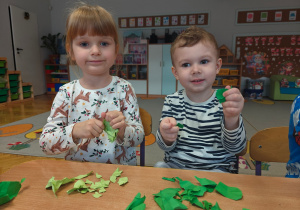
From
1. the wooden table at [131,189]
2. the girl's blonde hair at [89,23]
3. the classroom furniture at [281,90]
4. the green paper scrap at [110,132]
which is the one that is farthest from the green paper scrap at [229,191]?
the classroom furniture at [281,90]

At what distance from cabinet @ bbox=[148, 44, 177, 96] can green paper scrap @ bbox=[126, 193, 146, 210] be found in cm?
468

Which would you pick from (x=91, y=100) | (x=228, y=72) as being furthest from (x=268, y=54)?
(x=91, y=100)

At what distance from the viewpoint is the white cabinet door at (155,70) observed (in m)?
5.03

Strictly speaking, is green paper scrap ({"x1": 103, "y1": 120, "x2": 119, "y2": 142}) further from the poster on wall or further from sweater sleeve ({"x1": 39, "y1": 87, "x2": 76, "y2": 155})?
the poster on wall

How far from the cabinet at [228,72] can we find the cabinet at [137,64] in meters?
1.73

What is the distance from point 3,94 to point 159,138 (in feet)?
14.1

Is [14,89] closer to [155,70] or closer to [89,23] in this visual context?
[155,70]

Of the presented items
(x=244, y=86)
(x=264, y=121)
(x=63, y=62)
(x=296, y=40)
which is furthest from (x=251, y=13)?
(x=63, y=62)

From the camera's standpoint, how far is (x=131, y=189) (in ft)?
1.64

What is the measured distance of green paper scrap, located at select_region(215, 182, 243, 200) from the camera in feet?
1.52

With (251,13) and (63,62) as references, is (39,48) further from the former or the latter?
(251,13)

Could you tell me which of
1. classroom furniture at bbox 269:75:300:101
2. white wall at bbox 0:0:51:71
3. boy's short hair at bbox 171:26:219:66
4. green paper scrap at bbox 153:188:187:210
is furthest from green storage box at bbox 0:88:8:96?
classroom furniture at bbox 269:75:300:101

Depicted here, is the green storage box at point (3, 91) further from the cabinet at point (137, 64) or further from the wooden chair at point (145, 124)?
the wooden chair at point (145, 124)

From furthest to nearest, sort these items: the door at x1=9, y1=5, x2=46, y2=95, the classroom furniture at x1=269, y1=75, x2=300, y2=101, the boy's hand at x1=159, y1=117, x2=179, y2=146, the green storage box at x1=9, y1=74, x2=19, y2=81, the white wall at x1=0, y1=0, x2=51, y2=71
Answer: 1. the door at x1=9, y1=5, x2=46, y2=95
2. the classroom furniture at x1=269, y1=75, x2=300, y2=101
3. the white wall at x1=0, y1=0, x2=51, y2=71
4. the green storage box at x1=9, y1=74, x2=19, y2=81
5. the boy's hand at x1=159, y1=117, x2=179, y2=146
